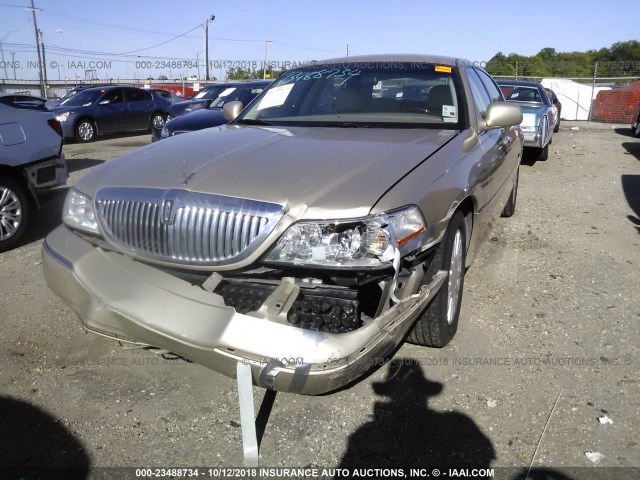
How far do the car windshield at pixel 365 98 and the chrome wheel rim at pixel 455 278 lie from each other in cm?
85

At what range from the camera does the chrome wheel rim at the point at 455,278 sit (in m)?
3.29

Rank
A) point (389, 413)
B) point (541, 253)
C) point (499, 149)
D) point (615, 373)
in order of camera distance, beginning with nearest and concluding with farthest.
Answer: point (389, 413) < point (615, 373) < point (499, 149) < point (541, 253)

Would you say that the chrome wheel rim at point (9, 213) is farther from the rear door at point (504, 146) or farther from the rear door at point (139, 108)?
the rear door at point (139, 108)

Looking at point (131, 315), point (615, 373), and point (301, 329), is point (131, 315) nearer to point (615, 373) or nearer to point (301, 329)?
point (301, 329)

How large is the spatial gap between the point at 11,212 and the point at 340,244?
14.0 feet

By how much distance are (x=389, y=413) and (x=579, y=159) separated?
10.3 meters

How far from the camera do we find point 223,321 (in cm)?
223

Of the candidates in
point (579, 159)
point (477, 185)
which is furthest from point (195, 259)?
point (579, 159)

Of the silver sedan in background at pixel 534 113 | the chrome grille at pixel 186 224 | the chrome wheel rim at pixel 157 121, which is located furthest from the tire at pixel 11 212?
the chrome wheel rim at pixel 157 121

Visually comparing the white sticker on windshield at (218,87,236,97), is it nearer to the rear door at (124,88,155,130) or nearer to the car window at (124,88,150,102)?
the rear door at (124,88,155,130)

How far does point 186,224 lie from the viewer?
2.45 metres

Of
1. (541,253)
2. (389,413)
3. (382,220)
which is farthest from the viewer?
(541,253)

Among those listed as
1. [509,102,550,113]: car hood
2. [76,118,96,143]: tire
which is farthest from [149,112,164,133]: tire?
[509,102,550,113]: car hood

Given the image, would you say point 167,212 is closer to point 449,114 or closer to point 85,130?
Result: point 449,114
